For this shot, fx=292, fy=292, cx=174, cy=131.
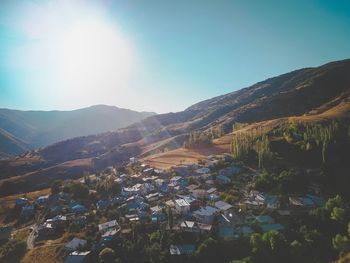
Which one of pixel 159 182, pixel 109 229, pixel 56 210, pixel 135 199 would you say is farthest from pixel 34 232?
pixel 159 182

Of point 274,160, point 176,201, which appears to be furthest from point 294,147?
point 176,201

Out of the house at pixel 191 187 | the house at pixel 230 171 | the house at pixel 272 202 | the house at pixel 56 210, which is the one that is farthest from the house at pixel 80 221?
the house at pixel 272 202

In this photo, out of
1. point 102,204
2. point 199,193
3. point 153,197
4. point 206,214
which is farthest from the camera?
point 153,197

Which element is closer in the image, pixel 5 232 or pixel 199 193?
pixel 5 232

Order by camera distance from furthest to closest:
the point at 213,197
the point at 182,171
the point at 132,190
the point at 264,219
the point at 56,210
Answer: the point at 182,171, the point at 132,190, the point at 56,210, the point at 213,197, the point at 264,219

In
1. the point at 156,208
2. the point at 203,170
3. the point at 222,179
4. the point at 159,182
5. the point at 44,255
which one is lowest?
the point at 44,255

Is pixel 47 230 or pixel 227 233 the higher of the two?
pixel 47 230

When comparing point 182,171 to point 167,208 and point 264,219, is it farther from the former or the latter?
point 264,219

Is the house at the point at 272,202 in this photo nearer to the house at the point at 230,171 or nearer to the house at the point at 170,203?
the house at the point at 170,203

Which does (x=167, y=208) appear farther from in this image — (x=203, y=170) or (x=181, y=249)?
(x=203, y=170)
